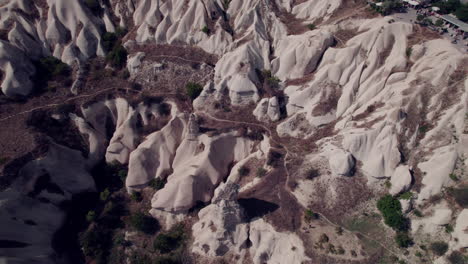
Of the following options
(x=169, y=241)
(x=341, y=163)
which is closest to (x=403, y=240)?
(x=341, y=163)

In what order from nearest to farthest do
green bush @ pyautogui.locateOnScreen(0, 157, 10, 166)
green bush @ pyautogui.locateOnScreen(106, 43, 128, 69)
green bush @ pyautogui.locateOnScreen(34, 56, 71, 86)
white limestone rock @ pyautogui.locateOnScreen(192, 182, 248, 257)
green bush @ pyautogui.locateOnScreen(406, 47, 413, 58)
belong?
1. white limestone rock @ pyautogui.locateOnScreen(192, 182, 248, 257)
2. green bush @ pyautogui.locateOnScreen(0, 157, 10, 166)
3. green bush @ pyautogui.locateOnScreen(406, 47, 413, 58)
4. green bush @ pyautogui.locateOnScreen(34, 56, 71, 86)
5. green bush @ pyautogui.locateOnScreen(106, 43, 128, 69)

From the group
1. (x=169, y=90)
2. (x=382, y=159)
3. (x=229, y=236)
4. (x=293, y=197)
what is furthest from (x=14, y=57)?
(x=382, y=159)

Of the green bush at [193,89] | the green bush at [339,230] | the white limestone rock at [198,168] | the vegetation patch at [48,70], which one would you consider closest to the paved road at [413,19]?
the green bush at [339,230]

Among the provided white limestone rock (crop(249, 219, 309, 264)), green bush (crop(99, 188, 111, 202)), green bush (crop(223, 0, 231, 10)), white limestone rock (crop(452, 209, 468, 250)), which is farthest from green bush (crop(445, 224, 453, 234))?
green bush (crop(223, 0, 231, 10))

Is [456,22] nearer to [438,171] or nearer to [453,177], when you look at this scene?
[438,171]

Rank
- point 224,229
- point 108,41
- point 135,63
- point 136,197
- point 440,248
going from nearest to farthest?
point 440,248 → point 224,229 → point 136,197 → point 135,63 → point 108,41

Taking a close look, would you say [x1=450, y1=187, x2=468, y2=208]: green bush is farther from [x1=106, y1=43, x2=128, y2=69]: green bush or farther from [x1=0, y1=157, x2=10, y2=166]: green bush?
[x1=0, y1=157, x2=10, y2=166]: green bush
